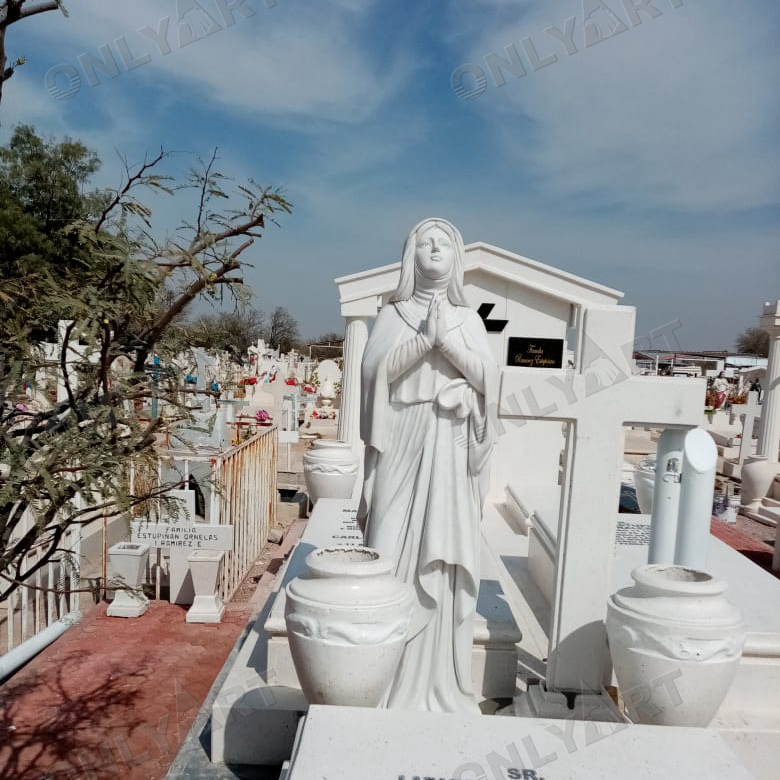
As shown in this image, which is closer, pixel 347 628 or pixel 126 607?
pixel 347 628

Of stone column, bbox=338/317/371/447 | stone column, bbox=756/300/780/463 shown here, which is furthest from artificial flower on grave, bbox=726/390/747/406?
stone column, bbox=338/317/371/447

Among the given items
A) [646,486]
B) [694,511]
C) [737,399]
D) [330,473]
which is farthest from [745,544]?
[737,399]

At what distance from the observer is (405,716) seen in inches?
91.7

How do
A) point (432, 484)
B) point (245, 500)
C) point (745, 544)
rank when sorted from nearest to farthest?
point (432, 484), point (245, 500), point (745, 544)

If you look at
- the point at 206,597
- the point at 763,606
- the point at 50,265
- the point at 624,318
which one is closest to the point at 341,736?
the point at 50,265

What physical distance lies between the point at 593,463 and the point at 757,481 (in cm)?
1018

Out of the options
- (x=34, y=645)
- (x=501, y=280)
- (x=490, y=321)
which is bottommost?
(x=34, y=645)

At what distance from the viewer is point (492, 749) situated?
2.17 meters

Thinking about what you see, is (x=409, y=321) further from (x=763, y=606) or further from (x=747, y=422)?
(x=747, y=422)

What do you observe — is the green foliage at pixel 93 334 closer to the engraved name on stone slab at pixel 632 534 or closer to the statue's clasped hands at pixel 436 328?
the statue's clasped hands at pixel 436 328

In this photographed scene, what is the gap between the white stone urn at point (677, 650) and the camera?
2.42 m

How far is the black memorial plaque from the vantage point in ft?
26.2

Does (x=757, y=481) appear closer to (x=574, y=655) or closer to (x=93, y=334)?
(x=574, y=655)

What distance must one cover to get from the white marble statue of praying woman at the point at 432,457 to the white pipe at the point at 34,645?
3301 millimetres
